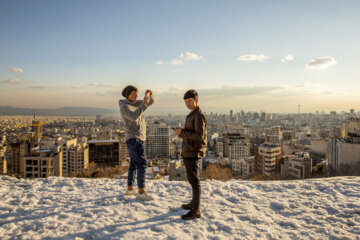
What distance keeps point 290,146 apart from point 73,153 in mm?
34864

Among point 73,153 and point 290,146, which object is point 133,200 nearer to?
point 73,153

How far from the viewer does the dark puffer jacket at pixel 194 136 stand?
2.59 metres

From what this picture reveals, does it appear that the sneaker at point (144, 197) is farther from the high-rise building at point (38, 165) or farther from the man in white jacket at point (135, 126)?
the high-rise building at point (38, 165)

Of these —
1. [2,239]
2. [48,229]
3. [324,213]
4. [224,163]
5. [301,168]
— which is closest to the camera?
[2,239]

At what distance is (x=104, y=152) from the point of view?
2858cm

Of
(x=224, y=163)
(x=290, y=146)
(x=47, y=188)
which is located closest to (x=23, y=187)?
(x=47, y=188)

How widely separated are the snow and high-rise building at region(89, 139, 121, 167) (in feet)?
81.9

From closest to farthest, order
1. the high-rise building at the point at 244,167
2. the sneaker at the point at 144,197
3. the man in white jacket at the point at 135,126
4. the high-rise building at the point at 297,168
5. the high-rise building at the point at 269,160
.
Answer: the man in white jacket at the point at 135,126, the sneaker at the point at 144,197, the high-rise building at the point at 297,168, the high-rise building at the point at 269,160, the high-rise building at the point at 244,167

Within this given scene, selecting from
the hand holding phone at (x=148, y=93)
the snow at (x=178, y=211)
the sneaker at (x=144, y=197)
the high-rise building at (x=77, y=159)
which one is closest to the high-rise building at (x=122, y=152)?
the high-rise building at (x=77, y=159)

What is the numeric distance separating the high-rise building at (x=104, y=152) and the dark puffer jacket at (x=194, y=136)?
88.9 ft

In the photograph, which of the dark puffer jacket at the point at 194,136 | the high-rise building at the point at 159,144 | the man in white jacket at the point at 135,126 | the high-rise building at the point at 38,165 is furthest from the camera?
the high-rise building at the point at 159,144

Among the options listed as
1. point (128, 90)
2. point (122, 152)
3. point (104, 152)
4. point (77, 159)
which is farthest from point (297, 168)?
point (122, 152)

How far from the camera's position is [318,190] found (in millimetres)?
3725

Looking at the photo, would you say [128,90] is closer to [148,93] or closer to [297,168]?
[148,93]
